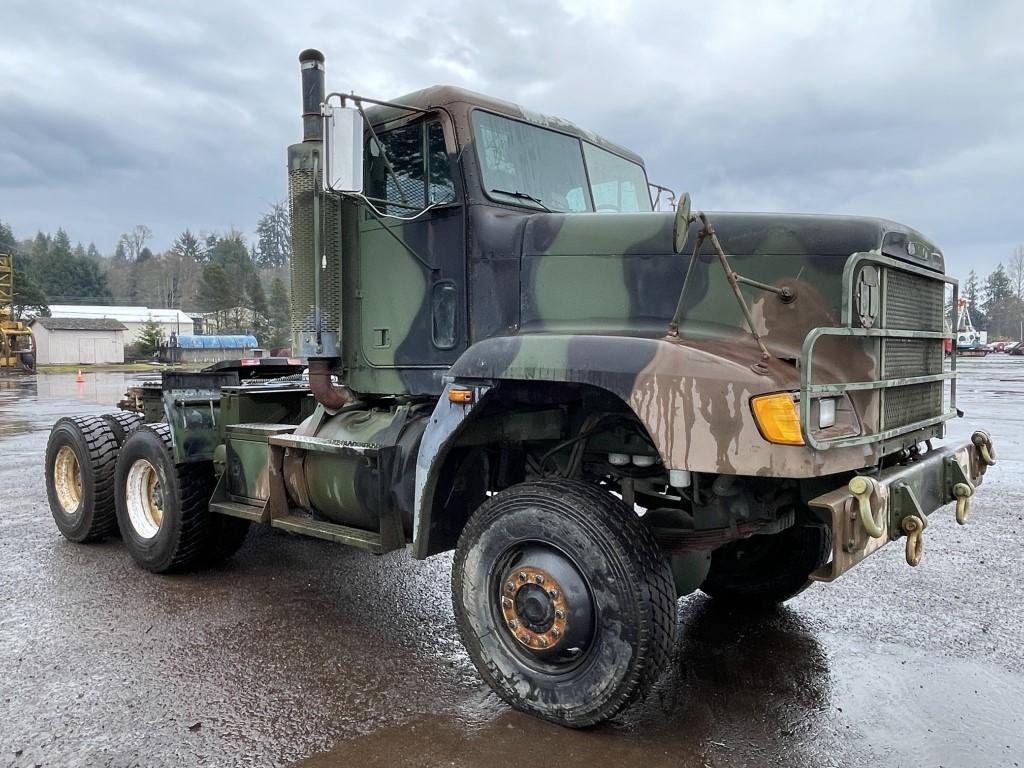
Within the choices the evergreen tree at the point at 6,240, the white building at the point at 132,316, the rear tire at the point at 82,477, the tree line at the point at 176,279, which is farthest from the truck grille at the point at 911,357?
the evergreen tree at the point at 6,240

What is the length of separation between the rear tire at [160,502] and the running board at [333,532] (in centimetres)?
85

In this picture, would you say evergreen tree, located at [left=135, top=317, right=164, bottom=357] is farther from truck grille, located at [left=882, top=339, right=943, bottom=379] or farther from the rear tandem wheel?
truck grille, located at [left=882, top=339, right=943, bottom=379]

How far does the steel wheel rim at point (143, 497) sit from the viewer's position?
580cm

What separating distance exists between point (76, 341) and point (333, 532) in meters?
54.8

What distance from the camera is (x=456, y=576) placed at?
12.2 feet

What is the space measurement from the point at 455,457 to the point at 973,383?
83.2 ft

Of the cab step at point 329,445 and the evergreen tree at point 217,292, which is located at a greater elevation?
the evergreen tree at point 217,292

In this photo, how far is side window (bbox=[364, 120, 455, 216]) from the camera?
4.44 m

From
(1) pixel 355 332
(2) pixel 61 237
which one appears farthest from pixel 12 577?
(2) pixel 61 237

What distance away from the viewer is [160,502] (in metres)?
5.75

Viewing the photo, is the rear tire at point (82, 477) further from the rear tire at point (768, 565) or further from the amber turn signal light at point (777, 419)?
the amber turn signal light at point (777, 419)

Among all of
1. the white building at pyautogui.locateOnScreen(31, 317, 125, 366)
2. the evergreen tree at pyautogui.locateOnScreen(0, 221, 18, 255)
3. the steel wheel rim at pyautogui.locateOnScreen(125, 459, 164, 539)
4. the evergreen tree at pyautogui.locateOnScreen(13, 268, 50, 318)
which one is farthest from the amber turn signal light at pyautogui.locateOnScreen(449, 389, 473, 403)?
the evergreen tree at pyautogui.locateOnScreen(0, 221, 18, 255)

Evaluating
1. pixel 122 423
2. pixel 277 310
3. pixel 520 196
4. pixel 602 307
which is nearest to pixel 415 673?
pixel 602 307

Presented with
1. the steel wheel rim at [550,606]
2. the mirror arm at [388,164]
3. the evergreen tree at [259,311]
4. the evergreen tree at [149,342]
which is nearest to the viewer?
the steel wheel rim at [550,606]
